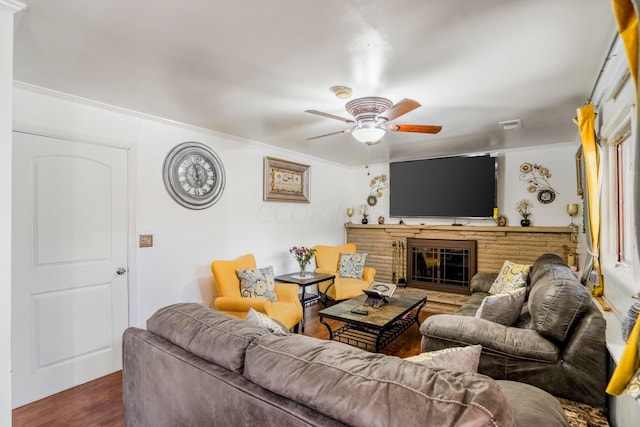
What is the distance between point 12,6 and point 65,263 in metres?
1.90

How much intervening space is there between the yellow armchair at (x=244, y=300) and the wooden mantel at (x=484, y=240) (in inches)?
95.3

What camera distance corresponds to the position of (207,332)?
1377mm

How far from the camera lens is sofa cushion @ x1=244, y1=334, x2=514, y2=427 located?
2.61ft

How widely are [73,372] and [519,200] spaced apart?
5.52 meters

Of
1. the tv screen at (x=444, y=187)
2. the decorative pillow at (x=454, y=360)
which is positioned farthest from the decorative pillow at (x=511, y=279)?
the decorative pillow at (x=454, y=360)

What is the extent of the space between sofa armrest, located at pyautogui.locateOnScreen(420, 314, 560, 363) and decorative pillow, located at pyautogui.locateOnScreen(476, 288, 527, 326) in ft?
0.60

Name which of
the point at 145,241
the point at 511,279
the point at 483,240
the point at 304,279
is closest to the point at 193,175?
the point at 145,241

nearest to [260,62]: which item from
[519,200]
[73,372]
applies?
[73,372]

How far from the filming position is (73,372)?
104 inches

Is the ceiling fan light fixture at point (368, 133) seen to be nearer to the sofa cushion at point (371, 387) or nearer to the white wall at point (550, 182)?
the sofa cushion at point (371, 387)

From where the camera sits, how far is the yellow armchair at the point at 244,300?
3053 mm

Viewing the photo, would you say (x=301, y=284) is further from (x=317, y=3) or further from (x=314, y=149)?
(x=317, y=3)

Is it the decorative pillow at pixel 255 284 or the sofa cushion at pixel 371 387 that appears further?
the decorative pillow at pixel 255 284

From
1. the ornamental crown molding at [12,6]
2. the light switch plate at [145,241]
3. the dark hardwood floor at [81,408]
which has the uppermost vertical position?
the ornamental crown molding at [12,6]
